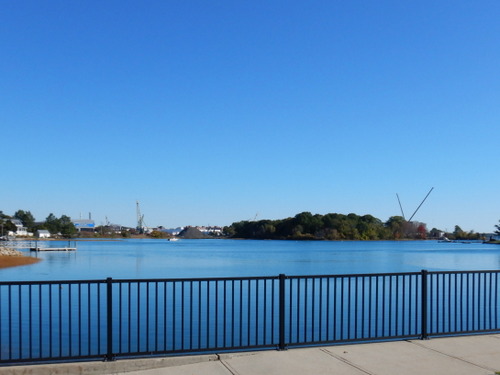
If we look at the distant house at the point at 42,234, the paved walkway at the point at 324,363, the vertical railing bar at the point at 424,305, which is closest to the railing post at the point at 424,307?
the vertical railing bar at the point at 424,305

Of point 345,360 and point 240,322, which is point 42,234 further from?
point 345,360

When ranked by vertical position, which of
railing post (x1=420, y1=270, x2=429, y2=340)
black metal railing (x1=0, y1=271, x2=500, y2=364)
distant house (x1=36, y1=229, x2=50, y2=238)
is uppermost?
railing post (x1=420, y1=270, x2=429, y2=340)

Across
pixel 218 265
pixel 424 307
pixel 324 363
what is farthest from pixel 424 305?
pixel 218 265

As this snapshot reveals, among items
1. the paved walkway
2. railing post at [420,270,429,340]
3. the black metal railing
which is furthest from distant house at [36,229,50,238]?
the paved walkway

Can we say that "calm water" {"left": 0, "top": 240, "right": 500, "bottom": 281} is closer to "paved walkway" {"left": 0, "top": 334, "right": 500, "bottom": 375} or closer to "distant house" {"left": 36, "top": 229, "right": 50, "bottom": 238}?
"paved walkway" {"left": 0, "top": 334, "right": 500, "bottom": 375}

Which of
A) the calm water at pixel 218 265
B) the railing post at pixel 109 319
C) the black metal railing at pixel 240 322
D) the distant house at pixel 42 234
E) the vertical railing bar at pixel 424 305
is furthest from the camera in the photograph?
the distant house at pixel 42 234

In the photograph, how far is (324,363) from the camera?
804 cm

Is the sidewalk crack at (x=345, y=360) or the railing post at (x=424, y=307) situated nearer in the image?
the sidewalk crack at (x=345, y=360)

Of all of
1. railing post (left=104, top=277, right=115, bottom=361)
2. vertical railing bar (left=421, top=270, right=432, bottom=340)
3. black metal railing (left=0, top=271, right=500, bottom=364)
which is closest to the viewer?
railing post (left=104, top=277, right=115, bottom=361)

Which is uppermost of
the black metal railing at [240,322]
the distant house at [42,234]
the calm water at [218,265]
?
the black metal railing at [240,322]

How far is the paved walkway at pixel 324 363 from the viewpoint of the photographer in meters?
7.60

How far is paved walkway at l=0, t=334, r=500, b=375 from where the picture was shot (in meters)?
7.60

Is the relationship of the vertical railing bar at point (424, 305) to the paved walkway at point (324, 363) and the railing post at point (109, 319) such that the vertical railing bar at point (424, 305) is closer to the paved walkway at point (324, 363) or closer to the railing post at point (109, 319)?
the paved walkway at point (324, 363)

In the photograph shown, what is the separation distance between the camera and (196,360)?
809cm
